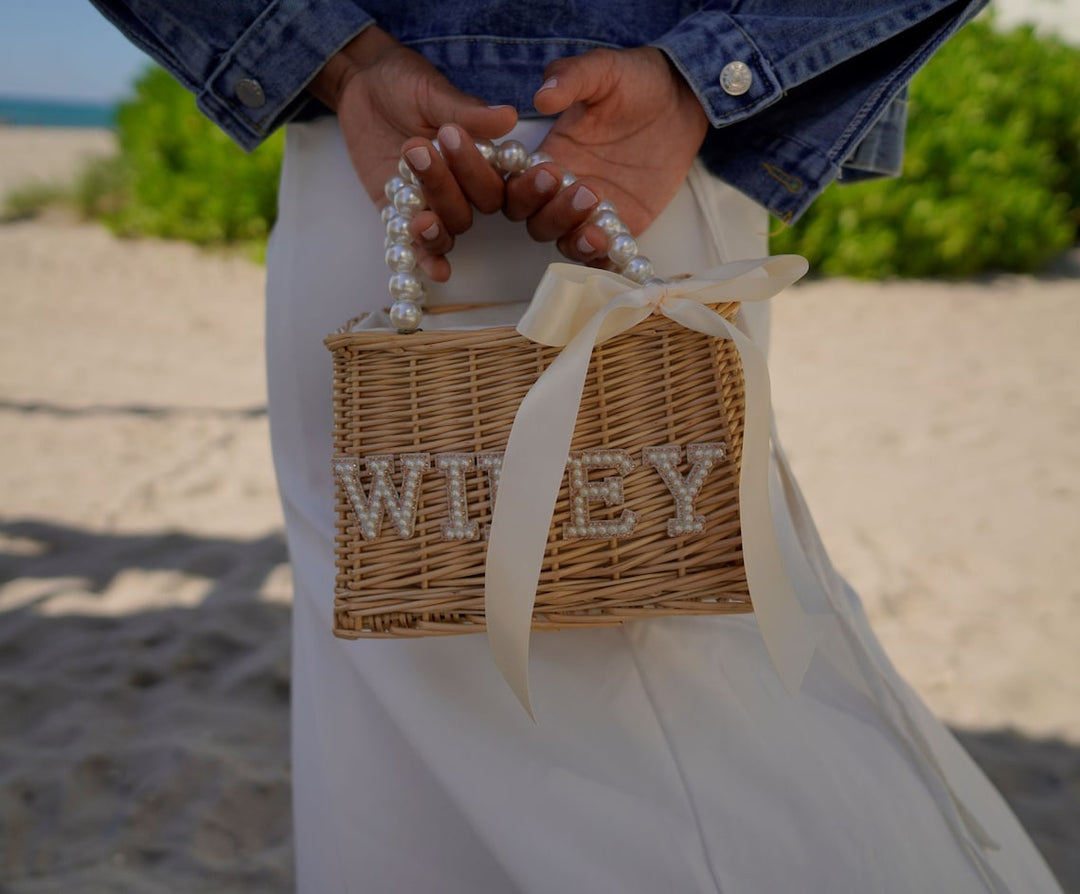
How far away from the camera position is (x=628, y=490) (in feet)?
2.89

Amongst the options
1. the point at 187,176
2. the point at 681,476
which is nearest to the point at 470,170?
the point at 681,476

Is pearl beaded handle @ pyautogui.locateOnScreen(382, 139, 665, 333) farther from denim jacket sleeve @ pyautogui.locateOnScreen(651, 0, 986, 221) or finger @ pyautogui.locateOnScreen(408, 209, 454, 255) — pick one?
denim jacket sleeve @ pyautogui.locateOnScreen(651, 0, 986, 221)

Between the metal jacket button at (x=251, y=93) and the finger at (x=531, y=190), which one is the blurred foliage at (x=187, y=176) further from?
the finger at (x=531, y=190)

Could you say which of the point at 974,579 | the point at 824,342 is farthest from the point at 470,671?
the point at 824,342

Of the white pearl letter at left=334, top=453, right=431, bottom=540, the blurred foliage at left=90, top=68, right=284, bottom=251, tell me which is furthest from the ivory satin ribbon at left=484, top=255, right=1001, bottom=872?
the blurred foliage at left=90, top=68, right=284, bottom=251

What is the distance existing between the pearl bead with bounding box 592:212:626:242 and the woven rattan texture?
3.9 inches

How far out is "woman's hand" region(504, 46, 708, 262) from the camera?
0.89m

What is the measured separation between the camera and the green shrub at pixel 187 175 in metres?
7.20

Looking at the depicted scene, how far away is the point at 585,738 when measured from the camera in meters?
0.95

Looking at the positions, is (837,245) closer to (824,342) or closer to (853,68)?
(824,342)

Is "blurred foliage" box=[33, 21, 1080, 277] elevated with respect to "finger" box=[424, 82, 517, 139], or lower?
elevated

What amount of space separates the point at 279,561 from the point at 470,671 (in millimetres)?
2262

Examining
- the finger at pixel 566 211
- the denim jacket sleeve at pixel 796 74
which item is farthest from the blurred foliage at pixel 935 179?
the finger at pixel 566 211

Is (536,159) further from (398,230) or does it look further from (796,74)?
(796,74)
